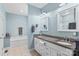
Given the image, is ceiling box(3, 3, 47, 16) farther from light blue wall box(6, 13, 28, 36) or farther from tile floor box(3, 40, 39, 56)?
tile floor box(3, 40, 39, 56)

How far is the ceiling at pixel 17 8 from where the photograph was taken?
1788mm

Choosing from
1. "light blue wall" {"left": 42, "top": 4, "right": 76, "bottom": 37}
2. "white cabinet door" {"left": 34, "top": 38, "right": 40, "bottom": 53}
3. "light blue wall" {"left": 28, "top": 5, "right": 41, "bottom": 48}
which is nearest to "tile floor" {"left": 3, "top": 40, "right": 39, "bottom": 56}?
"white cabinet door" {"left": 34, "top": 38, "right": 40, "bottom": 53}

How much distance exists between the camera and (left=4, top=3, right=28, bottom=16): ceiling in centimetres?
179

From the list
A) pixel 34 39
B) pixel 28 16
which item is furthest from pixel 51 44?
pixel 28 16

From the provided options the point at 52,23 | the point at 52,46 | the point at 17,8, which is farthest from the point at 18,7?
the point at 52,46

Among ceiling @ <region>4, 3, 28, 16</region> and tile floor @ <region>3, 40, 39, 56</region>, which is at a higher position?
ceiling @ <region>4, 3, 28, 16</region>

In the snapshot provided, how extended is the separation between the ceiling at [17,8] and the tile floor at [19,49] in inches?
22.5

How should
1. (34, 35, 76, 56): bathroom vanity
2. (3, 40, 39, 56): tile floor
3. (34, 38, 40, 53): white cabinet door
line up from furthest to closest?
(34, 38, 40, 53): white cabinet door, (3, 40, 39, 56): tile floor, (34, 35, 76, 56): bathroom vanity

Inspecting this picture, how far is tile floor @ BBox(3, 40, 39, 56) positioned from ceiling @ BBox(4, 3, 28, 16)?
57 cm

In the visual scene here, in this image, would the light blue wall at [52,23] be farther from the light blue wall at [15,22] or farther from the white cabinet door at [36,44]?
the light blue wall at [15,22]

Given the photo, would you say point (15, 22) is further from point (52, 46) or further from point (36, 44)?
point (52, 46)

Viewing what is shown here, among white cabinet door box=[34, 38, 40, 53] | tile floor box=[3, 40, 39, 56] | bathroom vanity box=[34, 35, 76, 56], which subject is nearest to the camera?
bathroom vanity box=[34, 35, 76, 56]

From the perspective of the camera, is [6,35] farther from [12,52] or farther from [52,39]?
[52,39]

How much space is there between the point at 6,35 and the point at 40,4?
860mm
